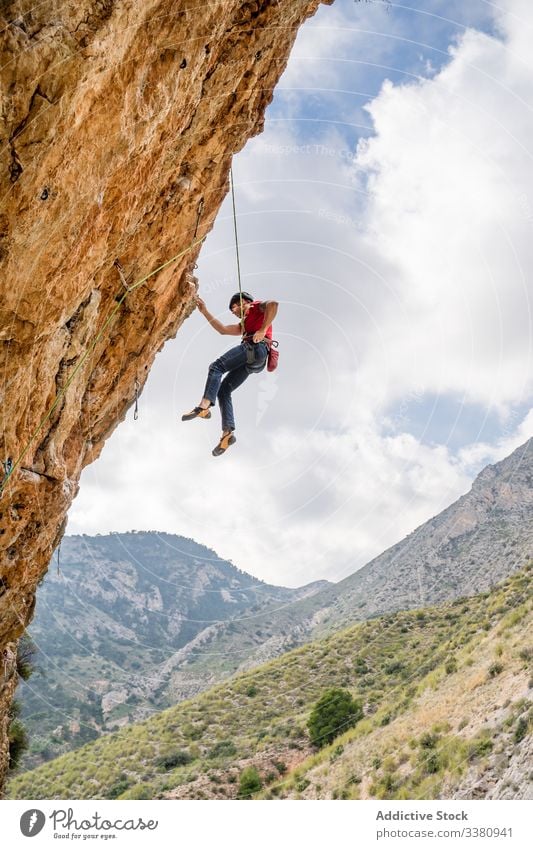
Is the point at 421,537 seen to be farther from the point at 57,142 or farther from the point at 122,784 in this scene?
the point at 57,142

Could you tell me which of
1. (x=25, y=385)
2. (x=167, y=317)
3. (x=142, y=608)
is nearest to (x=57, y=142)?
(x=25, y=385)

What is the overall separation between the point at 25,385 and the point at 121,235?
300 cm

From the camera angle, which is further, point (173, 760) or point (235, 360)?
point (173, 760)

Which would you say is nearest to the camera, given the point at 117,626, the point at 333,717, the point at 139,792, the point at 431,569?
the point at 139,792

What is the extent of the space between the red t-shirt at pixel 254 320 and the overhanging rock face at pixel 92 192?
7.66 ft

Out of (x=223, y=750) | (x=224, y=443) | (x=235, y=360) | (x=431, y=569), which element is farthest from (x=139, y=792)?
(x=431, y=569)

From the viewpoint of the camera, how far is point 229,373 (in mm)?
11898

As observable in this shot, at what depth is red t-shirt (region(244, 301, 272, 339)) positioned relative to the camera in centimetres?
1120

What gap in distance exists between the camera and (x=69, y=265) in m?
8.50

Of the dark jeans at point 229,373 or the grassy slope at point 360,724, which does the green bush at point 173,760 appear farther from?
the dark jeans at point 229,373

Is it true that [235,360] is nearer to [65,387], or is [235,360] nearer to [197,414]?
[197,414]

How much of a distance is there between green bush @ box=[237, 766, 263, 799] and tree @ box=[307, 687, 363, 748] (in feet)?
13.0

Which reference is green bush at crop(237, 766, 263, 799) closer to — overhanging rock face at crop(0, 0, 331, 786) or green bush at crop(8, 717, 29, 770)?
green bush at crop(8, 717, 29, 770)

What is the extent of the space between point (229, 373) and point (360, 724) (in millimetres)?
24745
